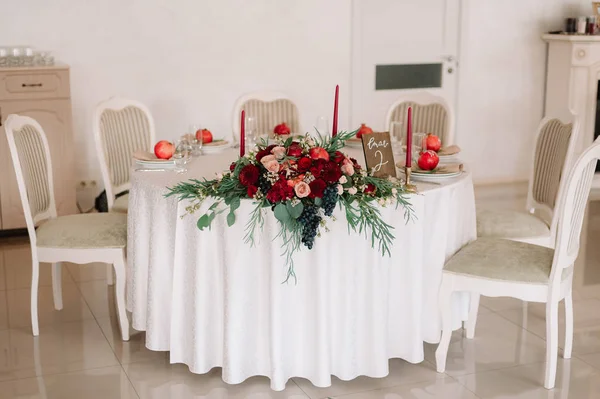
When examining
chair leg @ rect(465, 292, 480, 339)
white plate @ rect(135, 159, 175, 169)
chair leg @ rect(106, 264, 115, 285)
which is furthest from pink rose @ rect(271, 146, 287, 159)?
chair leg @ rect(106, 264, 115, 285)

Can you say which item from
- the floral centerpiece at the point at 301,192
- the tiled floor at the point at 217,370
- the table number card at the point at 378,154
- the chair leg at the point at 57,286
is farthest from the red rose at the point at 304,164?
the chair leg at the point at 57,286

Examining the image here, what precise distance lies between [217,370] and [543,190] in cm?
195

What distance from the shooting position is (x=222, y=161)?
13.8 ft

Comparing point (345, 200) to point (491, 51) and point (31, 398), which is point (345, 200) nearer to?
point (31, 398)

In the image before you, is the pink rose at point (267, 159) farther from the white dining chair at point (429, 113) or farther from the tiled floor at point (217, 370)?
the white dining chair at point (429, 113)

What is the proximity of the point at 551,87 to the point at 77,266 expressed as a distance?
442 cm

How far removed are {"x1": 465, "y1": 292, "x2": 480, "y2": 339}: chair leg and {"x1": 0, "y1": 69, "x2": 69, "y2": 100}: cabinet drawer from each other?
3.11m

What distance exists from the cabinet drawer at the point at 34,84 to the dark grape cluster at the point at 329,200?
309cm

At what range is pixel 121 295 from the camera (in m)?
3.95

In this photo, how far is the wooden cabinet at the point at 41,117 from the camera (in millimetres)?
5539

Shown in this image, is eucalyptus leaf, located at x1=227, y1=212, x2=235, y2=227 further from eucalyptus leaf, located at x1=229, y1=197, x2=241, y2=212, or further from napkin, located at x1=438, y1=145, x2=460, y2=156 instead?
napkin, located at x1=438, y1=145, x2=460, y2=156

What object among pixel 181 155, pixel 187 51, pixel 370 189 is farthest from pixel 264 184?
pixel 187 51

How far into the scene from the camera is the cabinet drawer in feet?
18.1

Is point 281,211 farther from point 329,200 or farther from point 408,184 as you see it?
point 408,184
